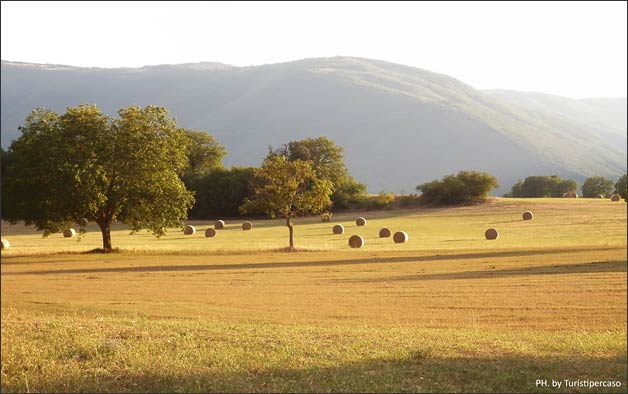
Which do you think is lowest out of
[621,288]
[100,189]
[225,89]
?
[621,288]

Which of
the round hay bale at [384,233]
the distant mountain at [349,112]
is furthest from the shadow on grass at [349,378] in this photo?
the round hay bale at [384,233]

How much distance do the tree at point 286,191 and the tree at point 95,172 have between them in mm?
3786

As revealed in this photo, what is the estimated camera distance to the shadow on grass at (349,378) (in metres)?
8.32

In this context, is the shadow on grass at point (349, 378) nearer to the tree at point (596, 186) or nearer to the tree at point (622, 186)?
the tree at point (596, 186)

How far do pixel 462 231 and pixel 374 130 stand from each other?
14.8 metres

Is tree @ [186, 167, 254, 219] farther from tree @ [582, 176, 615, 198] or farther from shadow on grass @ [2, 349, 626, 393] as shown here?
shadow on grass @ [2, 349, 626, 393]

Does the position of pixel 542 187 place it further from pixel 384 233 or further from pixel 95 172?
pixel 95 172

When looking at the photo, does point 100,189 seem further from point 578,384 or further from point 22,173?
point 578,384

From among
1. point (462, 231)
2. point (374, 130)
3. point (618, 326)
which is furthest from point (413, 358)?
point (462, 231)

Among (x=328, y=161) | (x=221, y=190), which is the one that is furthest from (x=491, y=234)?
(x=221, y=190)

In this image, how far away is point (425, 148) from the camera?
83.7 ft

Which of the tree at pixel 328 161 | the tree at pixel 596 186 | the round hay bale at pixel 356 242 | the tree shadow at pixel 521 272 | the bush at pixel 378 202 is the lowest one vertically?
the tree shadow at pixel 521 272

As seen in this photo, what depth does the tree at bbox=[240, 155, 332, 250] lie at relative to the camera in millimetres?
33625

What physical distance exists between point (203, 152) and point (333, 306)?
12327mm
